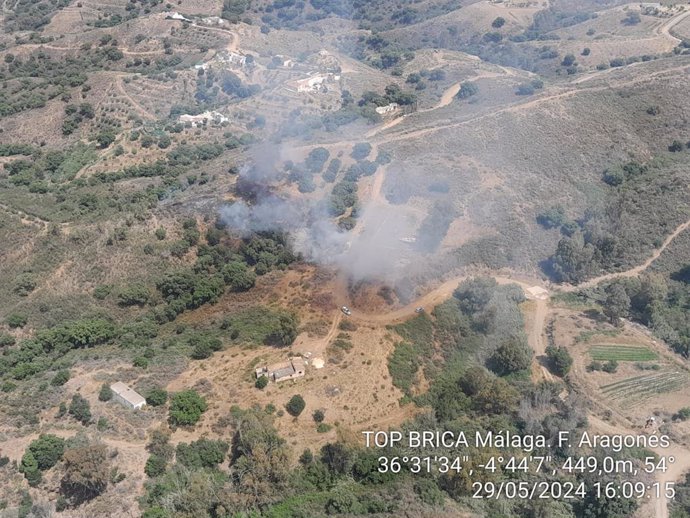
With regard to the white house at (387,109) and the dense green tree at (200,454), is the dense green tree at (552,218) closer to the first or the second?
the white house at (387,109)

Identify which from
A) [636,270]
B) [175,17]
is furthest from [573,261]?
[175,17]

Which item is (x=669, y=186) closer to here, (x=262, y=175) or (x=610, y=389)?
(x=610, y=389)

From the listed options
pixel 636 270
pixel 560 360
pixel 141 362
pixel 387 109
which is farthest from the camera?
pixel 387 109

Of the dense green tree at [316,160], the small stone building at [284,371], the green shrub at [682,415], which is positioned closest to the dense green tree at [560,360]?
the green shrub at [682,415]

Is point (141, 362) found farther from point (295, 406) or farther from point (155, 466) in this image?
point (295, 406)

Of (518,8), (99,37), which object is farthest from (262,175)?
(518,8)

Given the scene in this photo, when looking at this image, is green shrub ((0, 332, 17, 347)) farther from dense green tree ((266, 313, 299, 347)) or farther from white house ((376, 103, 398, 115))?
white house ((376, 103, 398, 115))

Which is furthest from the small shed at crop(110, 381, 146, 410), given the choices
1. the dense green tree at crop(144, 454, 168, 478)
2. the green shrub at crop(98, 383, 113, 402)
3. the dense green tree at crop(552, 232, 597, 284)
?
the dense green tree at crop(552, 232, 597, 284)
